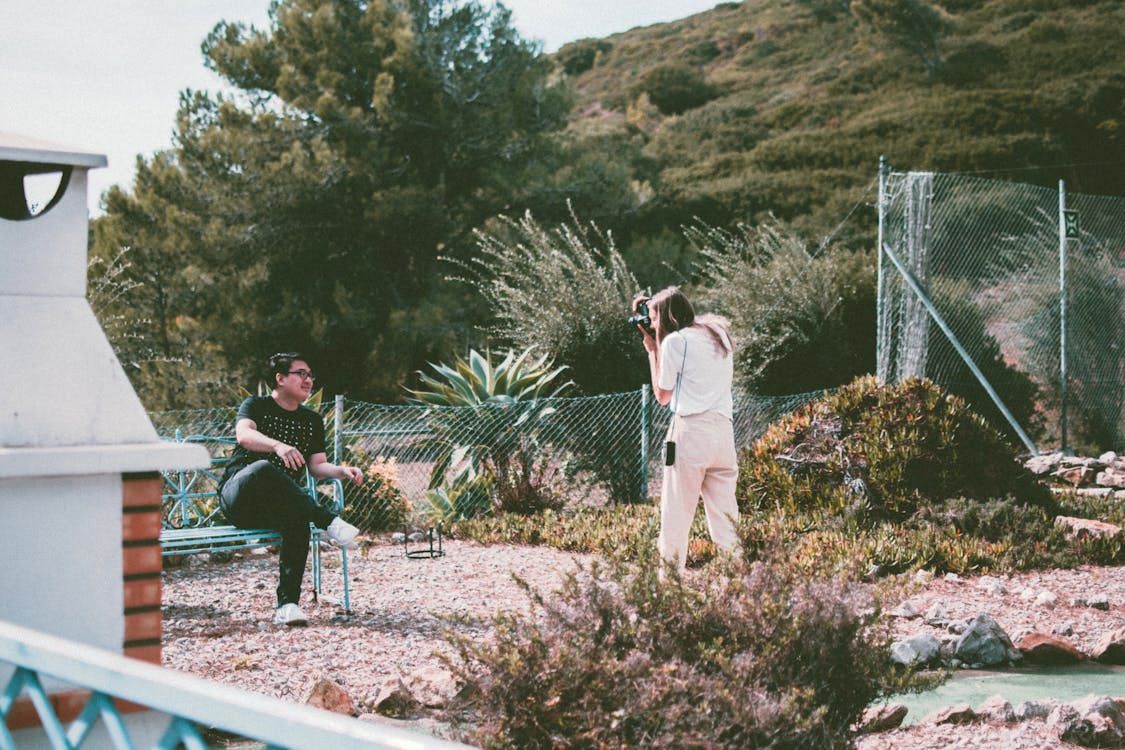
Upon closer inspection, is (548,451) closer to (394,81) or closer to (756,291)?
(756,291)

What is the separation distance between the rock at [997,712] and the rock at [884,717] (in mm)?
272

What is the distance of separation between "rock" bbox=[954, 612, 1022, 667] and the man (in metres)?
2.88

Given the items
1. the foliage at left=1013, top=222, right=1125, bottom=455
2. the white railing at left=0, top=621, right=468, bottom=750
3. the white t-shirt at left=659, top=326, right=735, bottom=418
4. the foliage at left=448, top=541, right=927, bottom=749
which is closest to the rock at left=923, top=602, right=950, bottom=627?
the white t-shirt at left=659, top=326, right=735, bottom=418

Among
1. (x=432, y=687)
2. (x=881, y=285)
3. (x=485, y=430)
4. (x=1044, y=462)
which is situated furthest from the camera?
(x=1044, y=462)

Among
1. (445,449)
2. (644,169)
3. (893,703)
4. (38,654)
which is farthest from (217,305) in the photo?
(38,654)

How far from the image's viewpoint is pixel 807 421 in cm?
798

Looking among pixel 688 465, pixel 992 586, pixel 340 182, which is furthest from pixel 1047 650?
pixel 340 182

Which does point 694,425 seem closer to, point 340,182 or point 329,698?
point 329,698

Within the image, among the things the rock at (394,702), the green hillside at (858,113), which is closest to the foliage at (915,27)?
the green hillside at (858,113)

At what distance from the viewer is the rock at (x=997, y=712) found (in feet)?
12.7

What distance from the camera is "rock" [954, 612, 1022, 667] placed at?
484cm

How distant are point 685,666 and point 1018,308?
388 inches

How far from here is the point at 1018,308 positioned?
38.5ft

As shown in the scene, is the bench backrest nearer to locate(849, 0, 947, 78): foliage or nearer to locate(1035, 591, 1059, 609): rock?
locate(1035, 591, 1059, 609): rock
